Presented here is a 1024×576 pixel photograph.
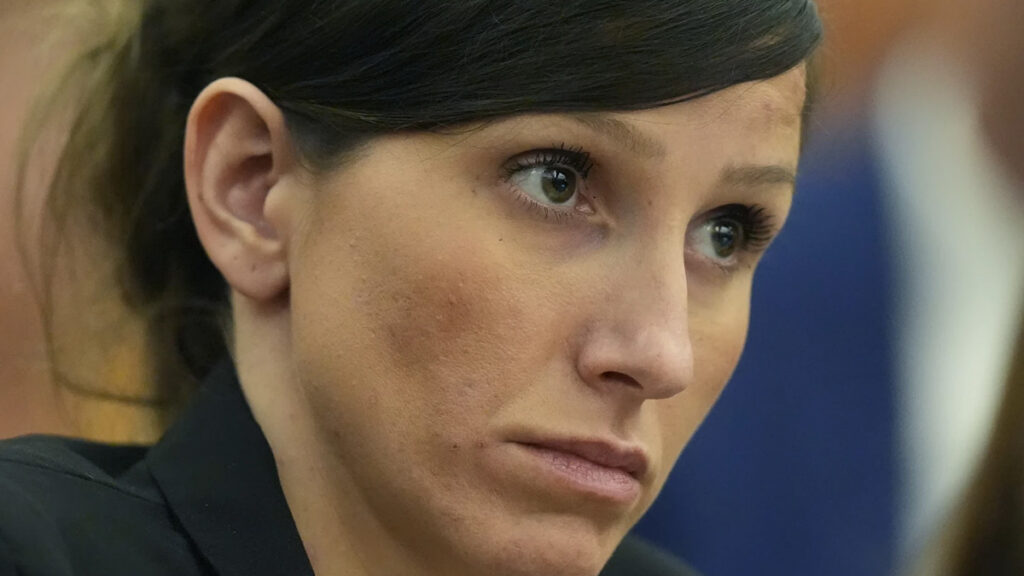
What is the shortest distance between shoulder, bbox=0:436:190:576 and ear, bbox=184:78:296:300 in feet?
0.61

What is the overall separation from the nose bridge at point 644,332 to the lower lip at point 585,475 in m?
0.06

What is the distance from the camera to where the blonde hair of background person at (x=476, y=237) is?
0.92m

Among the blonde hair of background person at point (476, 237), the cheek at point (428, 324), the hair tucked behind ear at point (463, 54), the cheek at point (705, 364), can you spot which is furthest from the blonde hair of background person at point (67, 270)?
the cheek at point (705, 364)

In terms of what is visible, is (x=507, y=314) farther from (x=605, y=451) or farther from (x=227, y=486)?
(x=227, y=486)

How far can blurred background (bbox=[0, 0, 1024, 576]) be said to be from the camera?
1.65m

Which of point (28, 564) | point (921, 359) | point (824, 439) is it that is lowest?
point (28, 564)

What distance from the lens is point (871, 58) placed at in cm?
205

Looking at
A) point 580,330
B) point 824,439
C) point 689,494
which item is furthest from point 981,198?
point 580,330

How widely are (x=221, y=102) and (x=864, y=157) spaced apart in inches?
44.6

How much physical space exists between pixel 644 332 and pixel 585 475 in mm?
120

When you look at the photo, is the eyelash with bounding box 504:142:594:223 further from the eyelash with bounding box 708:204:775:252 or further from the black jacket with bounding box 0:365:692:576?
the black jacket with bounding box 0:365:692:576

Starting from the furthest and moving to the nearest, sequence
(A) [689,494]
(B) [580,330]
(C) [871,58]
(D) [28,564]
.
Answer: (C) [871,58] → (A) [689,494] → (B) [580,330] → (D) [28,564]

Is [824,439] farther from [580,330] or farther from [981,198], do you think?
[580,330]

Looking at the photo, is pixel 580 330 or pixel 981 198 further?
pixel 981 198
